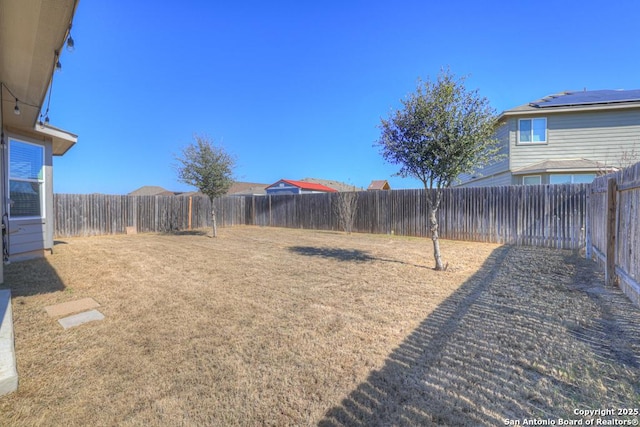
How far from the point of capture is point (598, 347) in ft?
9.11

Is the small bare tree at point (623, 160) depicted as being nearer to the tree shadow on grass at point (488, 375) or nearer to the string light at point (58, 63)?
the tree shadow on grass at point (488, 375)

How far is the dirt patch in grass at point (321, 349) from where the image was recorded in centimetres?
198

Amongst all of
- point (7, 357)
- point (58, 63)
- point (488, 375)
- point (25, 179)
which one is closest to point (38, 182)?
point (25, 179)

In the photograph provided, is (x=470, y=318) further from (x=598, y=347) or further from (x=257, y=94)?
(x=257, y=94)

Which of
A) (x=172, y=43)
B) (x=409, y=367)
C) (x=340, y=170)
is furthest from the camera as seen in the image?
(x=340, y=170)

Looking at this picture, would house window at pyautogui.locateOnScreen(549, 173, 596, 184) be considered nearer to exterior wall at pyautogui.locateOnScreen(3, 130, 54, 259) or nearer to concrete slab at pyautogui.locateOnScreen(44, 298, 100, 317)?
concrete slab at pyautogui.locateOnScreen(44, 298, 100, 317)

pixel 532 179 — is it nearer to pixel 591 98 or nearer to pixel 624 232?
pixel 591 98

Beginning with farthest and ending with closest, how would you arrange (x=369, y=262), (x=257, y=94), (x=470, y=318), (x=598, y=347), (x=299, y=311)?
(x=257, y=94), (x=369, y=262), (x=299, y=311), (x=470, y=318), (x=598, y=347)

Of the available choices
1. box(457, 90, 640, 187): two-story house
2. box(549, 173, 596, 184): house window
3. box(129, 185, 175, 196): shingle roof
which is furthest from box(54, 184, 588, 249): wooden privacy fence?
box(129, 185, 175, 196): shingle roof

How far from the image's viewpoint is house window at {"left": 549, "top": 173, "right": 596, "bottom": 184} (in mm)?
10812

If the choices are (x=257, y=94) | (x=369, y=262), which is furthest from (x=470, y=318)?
(x=257, y=94)

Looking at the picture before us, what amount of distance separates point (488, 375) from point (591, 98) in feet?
50.6

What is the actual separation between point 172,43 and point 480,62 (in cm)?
1301

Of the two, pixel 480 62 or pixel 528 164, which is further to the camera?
pixel 528 164
